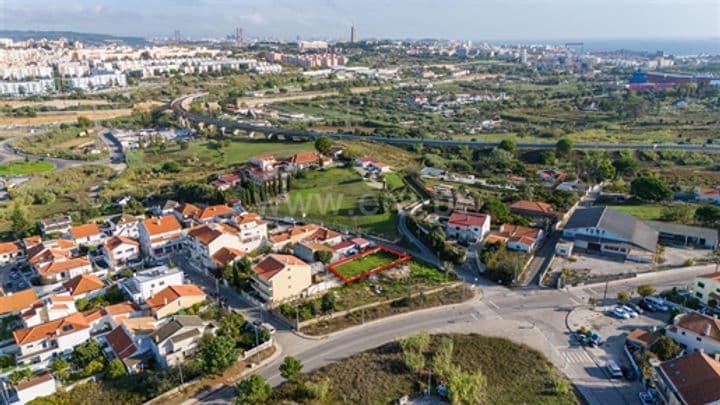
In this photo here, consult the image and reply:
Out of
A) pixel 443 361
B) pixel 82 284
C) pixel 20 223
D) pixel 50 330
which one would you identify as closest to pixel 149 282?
pixel 82 284

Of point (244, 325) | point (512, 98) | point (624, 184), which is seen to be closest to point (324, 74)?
point (512, 98)

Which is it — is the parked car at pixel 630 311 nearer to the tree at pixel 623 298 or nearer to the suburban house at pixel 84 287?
the tree at pixel 623 298

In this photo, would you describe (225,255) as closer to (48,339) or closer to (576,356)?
(48,339)

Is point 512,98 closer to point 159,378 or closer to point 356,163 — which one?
point 356,163

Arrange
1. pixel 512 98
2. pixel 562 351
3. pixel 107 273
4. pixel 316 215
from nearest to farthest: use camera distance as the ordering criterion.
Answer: pixel 562 351 → pixel 107 273 → pixel 316 215 → pixel 512 98

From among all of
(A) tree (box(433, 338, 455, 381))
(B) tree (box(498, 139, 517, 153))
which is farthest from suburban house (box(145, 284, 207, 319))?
(B) tree (box(498, 139, 517, 153))
